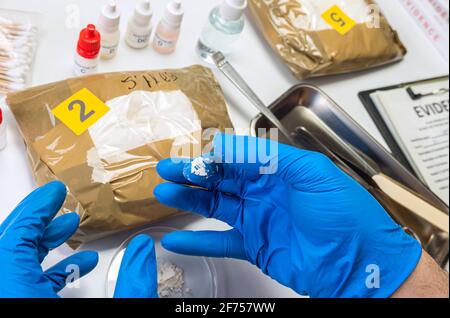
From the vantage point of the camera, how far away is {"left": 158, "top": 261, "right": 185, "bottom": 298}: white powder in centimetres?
70

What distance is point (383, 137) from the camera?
3.36ft

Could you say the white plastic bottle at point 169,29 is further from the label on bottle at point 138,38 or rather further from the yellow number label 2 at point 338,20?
A: the yellow number label 2 at point 338,20

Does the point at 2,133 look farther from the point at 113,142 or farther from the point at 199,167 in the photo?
the point at 199,167

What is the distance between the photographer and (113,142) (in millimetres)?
703

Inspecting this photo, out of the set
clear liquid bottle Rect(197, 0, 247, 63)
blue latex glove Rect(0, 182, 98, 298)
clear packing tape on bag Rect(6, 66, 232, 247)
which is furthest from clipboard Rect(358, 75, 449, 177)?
blue latex glove Rect(0, 182, 98, 298)

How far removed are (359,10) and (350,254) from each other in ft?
2.03

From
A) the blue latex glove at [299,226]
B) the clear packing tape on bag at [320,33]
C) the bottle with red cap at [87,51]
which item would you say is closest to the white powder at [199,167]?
the blue latex glove at [299,226]

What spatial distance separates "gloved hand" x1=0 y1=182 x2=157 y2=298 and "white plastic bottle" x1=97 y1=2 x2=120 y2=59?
0.32 m

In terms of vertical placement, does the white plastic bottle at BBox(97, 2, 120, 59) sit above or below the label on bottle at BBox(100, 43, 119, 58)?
above

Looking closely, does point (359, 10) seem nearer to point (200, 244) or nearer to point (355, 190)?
point (355, 190)

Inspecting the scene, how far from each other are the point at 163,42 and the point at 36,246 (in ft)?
1.58

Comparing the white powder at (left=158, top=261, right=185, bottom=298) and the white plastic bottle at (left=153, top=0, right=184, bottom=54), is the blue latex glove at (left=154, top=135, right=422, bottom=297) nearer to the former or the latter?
the white powder at (left=158, top=261, right=185, bottom=298)

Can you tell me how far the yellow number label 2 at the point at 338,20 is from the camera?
3.18ft

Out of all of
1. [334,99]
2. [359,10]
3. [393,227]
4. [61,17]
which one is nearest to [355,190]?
[393,227]
